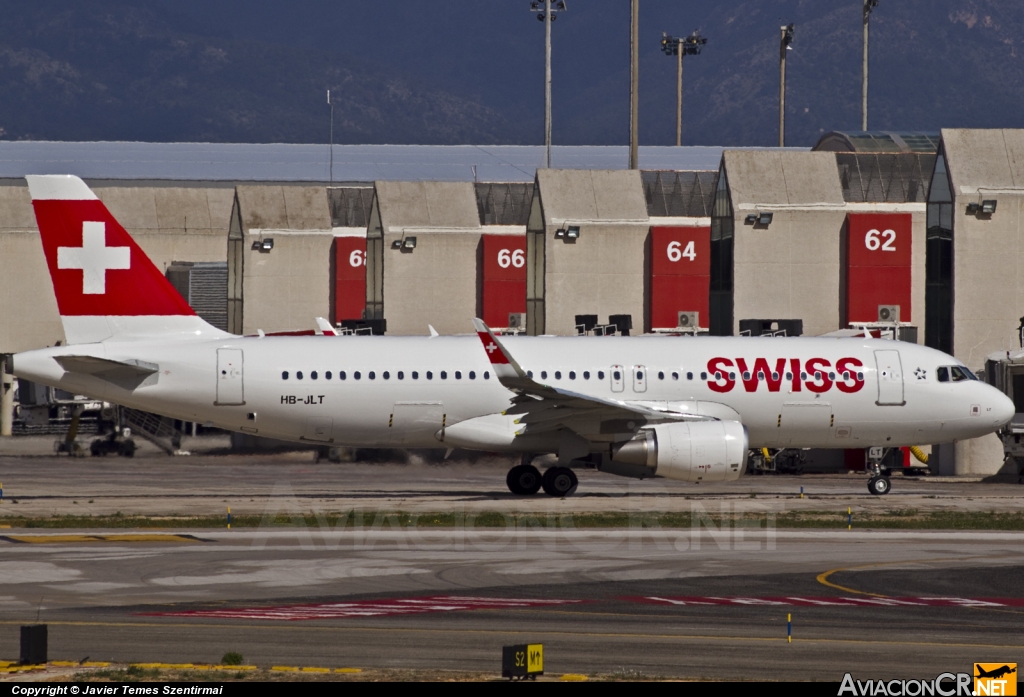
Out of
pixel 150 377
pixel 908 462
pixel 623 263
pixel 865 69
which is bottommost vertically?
pixel 908 462

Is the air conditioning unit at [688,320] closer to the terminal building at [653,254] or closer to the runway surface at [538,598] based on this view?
the terminal building at [653,254]

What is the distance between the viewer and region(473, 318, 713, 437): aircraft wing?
34500 mm

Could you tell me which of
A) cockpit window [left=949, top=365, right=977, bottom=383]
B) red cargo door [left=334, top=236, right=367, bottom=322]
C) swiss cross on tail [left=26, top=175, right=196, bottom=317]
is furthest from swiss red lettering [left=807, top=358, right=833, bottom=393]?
red cargo door [left=334, top=236, right=367, bottom=322]

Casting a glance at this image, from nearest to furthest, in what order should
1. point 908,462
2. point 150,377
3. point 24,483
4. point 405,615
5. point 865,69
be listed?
point 405,615
point 150,377
point 24,483
point 908,462
point 865,69

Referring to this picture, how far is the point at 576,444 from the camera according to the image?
36.6 meters

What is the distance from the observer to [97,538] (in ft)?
92.8

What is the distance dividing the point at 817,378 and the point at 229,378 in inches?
608

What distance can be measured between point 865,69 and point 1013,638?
81778mm

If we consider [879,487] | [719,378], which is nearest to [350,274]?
[719,378]

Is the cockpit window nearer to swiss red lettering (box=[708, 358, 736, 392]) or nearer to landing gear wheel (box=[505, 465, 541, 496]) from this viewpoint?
swiss red lettering (box=[708, 358, 736, 392])

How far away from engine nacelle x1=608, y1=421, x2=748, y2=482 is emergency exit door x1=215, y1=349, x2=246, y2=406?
9842 millimetres

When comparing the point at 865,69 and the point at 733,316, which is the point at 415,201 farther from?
the point at 865,69

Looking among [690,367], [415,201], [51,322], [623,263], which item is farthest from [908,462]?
[51,322]

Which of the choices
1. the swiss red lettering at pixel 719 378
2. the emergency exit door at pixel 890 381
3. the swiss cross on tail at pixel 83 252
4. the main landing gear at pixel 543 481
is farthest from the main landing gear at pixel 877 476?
the swiss cross on tail at pixel 83 252
